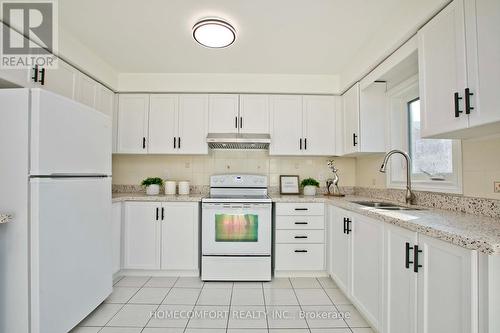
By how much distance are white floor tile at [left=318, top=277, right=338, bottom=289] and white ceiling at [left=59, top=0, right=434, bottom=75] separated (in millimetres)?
2393

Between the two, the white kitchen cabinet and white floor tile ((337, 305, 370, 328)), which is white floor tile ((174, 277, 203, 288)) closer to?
the white kitchen cabinet

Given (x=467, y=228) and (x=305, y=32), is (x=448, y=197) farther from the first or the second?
(x=305, y=32)

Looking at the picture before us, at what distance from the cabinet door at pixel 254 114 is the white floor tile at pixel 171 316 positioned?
198cm

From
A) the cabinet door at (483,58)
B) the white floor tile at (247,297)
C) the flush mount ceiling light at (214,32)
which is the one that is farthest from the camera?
the white floor tile at (247,297)

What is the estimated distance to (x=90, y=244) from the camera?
1857 mm

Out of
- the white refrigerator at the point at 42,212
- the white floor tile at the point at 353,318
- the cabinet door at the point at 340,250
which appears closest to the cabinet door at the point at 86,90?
the white refrigerator at the point at 42,212

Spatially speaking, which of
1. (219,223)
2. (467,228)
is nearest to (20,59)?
(219,223)

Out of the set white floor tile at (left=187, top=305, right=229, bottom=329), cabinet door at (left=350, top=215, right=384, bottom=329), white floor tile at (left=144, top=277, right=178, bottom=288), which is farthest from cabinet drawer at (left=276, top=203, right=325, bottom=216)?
white floor tile at (left=144, top=277, right=178, bottom=288)

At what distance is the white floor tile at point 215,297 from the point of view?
215cm

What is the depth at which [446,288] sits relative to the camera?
3.50 feet

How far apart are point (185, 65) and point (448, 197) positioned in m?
2.77

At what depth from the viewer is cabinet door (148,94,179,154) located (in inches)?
118

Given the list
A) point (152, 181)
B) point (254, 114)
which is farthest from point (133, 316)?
point (254, 114)

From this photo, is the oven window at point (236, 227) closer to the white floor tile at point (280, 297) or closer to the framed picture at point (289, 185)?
the white floor tile at point (280, 297)
